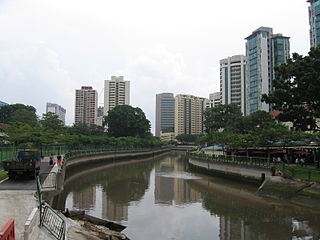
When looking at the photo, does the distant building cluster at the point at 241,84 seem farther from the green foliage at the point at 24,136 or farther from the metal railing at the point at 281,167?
the green foliage at the point at 24,136

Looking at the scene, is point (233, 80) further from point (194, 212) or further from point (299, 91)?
point (194, 212)

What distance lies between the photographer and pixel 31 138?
31672 mm

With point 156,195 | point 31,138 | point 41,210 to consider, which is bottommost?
point 156,195

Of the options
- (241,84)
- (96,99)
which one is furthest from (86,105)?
(241,84)

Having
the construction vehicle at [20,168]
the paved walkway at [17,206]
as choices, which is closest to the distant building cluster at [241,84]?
the construction vehicle at [20,168]

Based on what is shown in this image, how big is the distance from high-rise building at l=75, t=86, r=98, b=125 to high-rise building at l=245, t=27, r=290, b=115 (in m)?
101

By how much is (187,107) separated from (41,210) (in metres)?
186

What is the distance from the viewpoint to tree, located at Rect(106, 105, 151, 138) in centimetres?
9706

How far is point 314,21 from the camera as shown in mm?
85750

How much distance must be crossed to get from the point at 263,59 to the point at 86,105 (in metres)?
110

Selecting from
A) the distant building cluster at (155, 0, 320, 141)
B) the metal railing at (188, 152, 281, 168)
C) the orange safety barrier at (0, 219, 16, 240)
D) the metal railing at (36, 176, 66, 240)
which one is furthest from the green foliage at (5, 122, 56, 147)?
the distant building cluster at (155, 0, 320, 141)

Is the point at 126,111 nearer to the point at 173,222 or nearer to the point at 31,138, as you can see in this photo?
the point at 31,138

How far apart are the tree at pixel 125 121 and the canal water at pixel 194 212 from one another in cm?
6350

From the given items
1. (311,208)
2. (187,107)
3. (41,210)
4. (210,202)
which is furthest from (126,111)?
(187,107)
